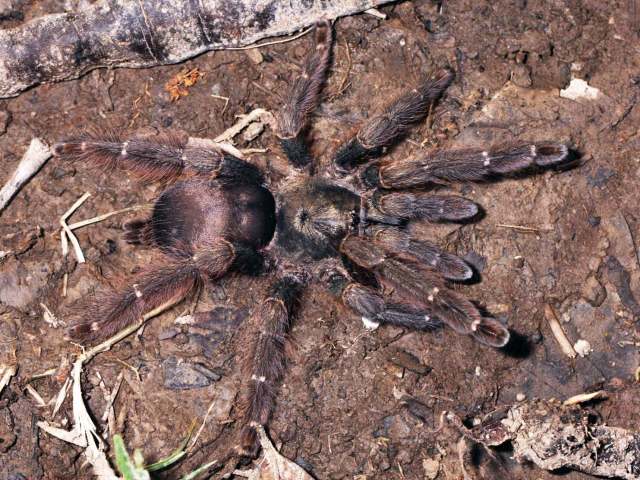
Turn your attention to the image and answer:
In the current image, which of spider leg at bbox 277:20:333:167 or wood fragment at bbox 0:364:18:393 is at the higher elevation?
spider leg at bbox 277:20:333:167

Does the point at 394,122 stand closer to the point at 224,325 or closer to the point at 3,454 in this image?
the point at 224,325

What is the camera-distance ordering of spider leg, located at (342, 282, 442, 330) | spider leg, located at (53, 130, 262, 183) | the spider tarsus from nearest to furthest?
spider leg, located at (342, 282, 442, 330) < spider leg, located at (53, 130, 262, 183) < the spider tarsus

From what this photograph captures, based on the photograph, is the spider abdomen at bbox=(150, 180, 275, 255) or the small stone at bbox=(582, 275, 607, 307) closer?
the spider abdomen at bbox=(150, 180, 275, 255)

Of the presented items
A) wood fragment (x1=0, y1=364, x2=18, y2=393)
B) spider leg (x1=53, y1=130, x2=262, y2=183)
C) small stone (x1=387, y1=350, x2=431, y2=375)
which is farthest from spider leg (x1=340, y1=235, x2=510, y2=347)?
wood fragment (x1=0, y1=364, x2=18, y2=393)

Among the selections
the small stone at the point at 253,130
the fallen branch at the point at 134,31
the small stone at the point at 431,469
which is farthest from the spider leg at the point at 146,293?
the small stone at the point at 431,469

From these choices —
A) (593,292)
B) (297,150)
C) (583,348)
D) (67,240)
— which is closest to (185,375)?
(67,240)

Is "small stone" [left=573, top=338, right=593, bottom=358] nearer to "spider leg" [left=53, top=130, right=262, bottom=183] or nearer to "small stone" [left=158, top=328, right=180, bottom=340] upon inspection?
"spider leg" [left=53, top=130, right=262, bottom=183]

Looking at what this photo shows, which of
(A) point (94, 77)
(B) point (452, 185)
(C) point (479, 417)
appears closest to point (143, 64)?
(A) point (94, 77)
